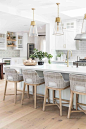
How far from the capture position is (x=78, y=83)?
2.98m

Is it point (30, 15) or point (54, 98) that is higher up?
point (30, 15)

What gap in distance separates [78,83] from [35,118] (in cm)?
108

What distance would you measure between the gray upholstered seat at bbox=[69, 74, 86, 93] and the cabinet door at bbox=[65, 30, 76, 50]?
4058 mm

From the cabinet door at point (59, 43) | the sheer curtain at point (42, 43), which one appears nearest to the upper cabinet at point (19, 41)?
the sheer curtain at point (42, 43)

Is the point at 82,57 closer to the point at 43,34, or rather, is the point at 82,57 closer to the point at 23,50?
the point at 43,34

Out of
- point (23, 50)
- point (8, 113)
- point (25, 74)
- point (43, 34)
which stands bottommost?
point (8, 113)

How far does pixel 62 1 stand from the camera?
4500mm

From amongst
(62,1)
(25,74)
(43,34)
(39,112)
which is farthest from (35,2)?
(43,34)

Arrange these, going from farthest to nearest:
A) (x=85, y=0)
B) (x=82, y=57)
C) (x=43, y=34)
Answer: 1. (x=43, y=34)
2. (x=82, y=57)
3. (x=85, y=0)

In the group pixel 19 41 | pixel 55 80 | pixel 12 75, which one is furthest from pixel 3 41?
pixel 55 80

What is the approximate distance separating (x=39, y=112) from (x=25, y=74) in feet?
2.99

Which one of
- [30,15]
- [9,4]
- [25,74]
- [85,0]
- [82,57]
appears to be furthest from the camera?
[82,57]

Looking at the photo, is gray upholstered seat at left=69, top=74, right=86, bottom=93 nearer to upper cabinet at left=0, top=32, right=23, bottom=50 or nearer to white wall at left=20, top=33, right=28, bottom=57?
upper cabinet at left=0, top=32, right=23, bottom=50

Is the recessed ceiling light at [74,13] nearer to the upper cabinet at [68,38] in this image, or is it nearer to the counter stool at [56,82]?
the upper cabinet at [68,38]
